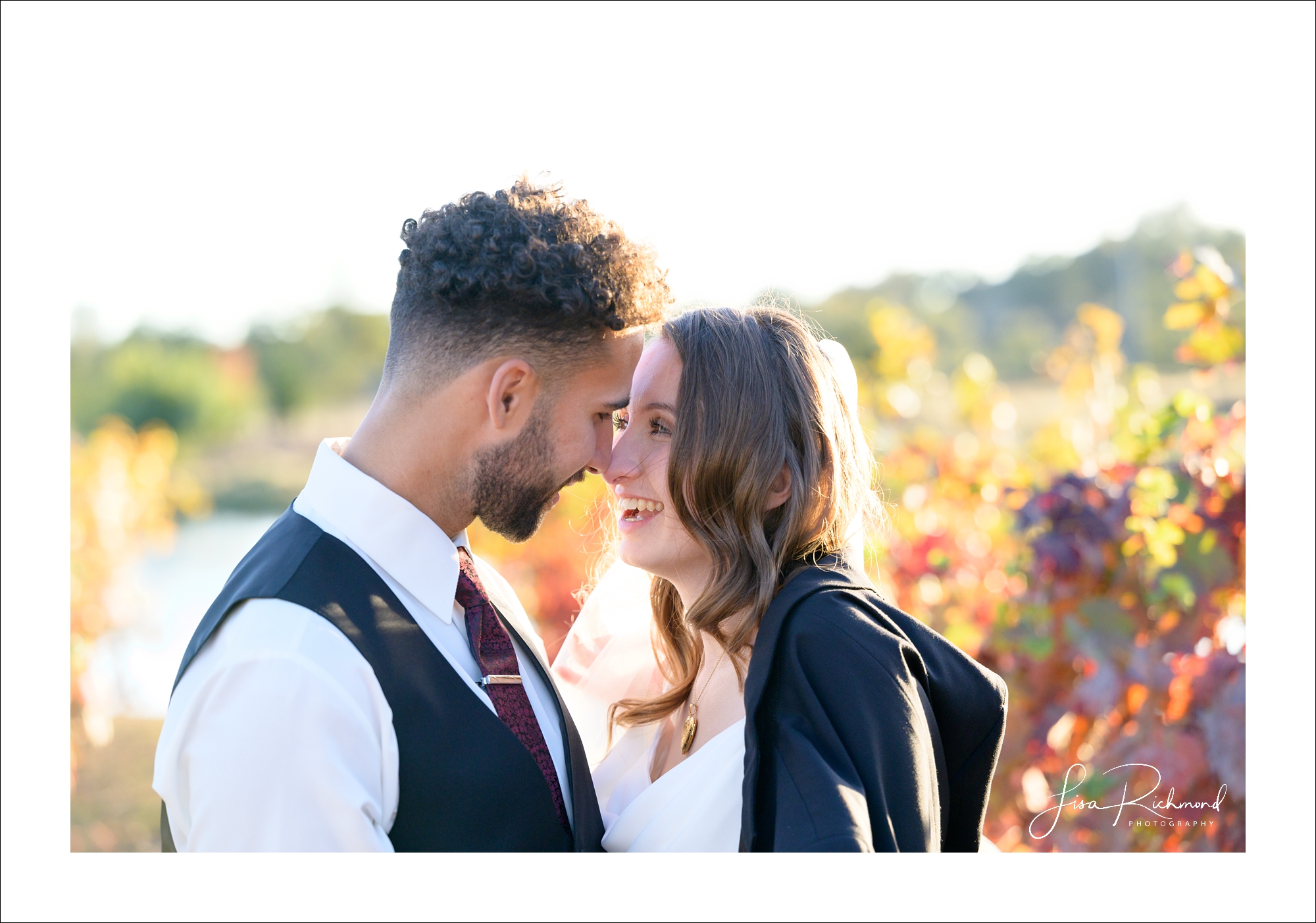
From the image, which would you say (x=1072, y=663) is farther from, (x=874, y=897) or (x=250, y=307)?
(x=250, y=307)

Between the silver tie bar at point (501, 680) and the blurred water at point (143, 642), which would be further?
the blurred water at point (143, 642)

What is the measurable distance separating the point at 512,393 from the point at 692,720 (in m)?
0.97

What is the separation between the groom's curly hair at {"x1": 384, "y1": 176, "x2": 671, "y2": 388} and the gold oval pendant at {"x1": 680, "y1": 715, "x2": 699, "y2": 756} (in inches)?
38.2

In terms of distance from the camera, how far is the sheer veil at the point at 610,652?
2.62m

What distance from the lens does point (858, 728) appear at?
1744mm

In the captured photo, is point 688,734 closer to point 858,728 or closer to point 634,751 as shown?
point 634,751

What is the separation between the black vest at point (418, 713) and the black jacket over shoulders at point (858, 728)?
45 cm

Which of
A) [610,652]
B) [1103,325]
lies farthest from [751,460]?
[1103,325]

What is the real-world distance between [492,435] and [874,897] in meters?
1.20

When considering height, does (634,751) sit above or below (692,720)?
below

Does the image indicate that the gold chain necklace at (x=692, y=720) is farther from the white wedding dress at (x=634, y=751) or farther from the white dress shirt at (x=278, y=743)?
the white dress shirt at (x=278, y=743)
